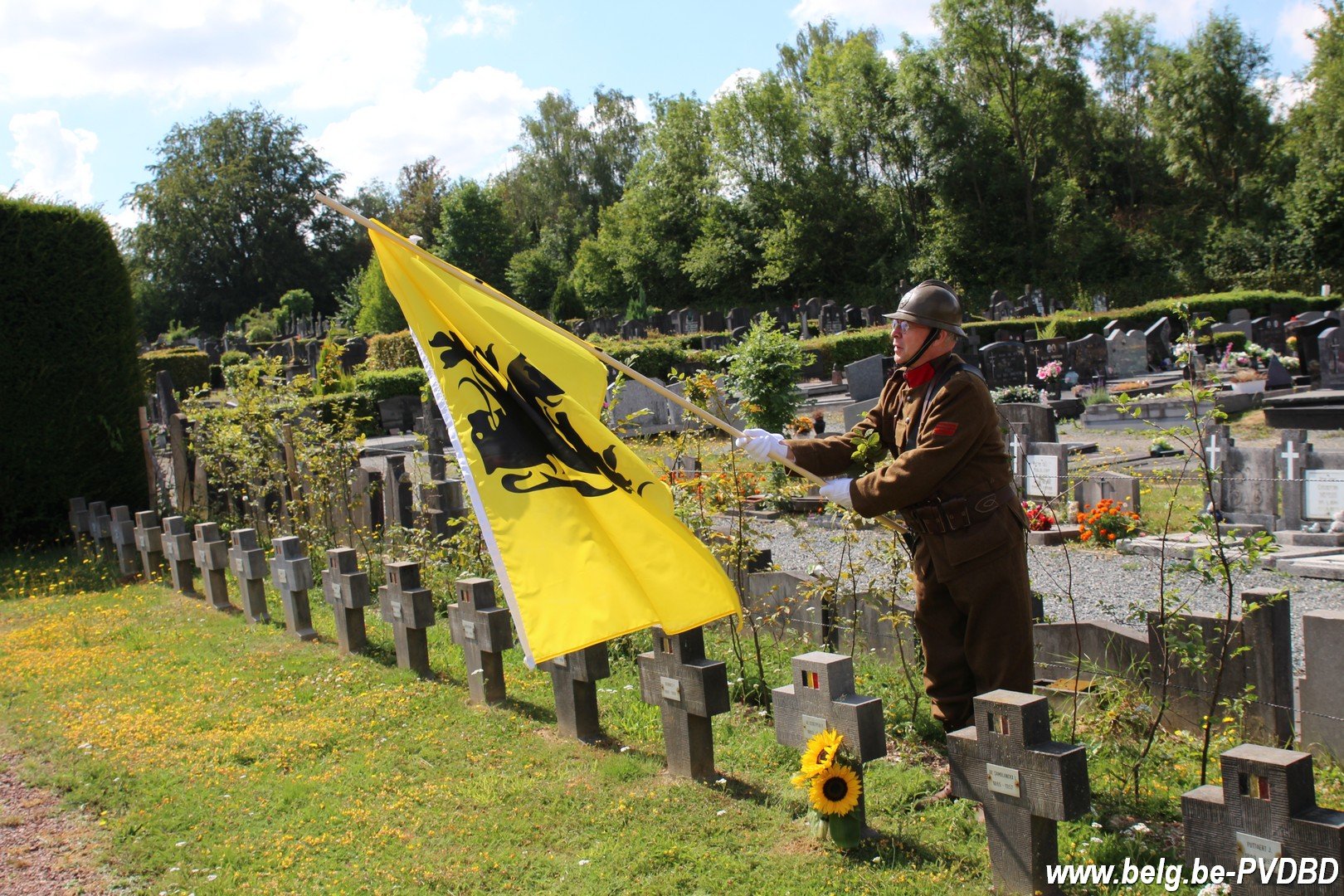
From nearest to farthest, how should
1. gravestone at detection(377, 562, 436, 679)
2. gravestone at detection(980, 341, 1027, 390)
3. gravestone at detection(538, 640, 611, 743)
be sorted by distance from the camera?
1. gravestone at detection(538, 640, 611, 743)
2. gravestone at detection(377, 562, 436, 679)
3. gravestone at detection(980, 341, 1027, 390)

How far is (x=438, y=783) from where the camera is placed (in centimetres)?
470

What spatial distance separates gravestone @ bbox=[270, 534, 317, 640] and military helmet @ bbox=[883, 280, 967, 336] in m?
4.91

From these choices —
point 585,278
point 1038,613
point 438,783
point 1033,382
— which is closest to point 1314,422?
point 1033,382

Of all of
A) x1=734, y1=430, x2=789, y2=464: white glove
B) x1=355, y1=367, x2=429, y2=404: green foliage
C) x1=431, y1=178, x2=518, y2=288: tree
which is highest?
x1=431, y1=178, x2=518, y2=288: tree

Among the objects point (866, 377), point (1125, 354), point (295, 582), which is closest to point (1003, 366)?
point (866, 377)

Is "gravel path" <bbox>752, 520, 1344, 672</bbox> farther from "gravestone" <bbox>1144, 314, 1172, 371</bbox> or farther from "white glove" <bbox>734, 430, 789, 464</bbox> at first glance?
"gravestone" <bbox>1144, 314, 1172, 371</bbox>

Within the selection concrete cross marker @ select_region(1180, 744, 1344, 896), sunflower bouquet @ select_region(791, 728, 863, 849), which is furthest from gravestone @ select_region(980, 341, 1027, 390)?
concrete cross marker @ select_region(1180, 744, 1344, 896)

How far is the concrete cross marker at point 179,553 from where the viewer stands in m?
9.27

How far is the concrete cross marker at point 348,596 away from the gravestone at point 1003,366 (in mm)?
16316

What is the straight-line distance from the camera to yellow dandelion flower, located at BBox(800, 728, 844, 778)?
3672mm

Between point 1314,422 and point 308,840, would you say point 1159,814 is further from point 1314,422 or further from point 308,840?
point 1314,422

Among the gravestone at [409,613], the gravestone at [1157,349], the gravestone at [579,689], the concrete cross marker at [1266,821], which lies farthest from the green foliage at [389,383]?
the concrete cross marker at [1266,821]

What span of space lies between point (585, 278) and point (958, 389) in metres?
54.8

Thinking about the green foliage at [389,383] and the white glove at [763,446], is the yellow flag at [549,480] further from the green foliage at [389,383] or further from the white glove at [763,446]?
the green foliage at [389,383]
